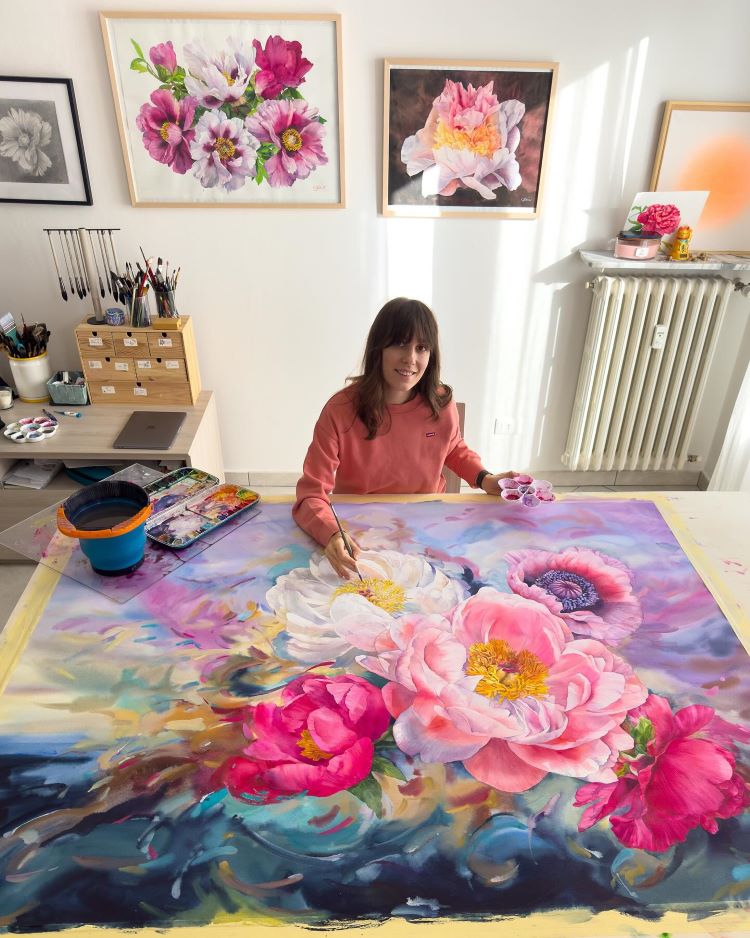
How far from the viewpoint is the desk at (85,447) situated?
2.23 meters

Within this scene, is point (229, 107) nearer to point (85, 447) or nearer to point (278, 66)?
point (278, 66)

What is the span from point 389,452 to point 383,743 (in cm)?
79

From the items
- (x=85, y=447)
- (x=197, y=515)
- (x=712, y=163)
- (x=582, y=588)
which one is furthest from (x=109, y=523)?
(x=712, y=163)

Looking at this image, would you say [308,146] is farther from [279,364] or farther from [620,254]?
[620,254]

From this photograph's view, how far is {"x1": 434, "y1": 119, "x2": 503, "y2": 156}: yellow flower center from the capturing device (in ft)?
7.77

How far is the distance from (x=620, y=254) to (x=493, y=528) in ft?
4.91

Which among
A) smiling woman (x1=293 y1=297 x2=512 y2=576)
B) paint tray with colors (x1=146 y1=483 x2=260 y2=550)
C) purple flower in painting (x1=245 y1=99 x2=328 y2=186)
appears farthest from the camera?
purple flower in painting (x1=245 y1=99 x2=328 y2=186)

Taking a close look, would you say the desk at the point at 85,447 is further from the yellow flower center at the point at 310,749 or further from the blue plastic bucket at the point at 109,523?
the yellow flower center at the point at 310,749

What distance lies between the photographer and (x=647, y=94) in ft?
7.70

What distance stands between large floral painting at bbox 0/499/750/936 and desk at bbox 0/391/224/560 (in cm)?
100

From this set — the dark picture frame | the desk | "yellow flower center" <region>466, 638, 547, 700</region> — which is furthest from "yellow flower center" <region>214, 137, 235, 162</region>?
"yellow flower center" <region>466, 638, 547, 700</region>

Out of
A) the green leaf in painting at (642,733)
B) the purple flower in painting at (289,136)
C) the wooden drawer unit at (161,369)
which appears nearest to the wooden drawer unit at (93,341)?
the wooden drawer unit at (161,369)

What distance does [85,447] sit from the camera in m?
2.24

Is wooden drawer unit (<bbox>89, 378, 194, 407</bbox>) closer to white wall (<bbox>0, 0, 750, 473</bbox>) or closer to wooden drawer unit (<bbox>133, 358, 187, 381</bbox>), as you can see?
wooden drawer unit (<bbox>133, 358, 187, 381</bbox>)
